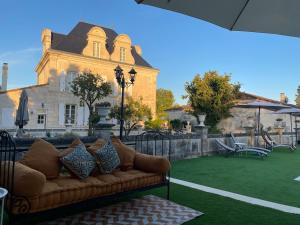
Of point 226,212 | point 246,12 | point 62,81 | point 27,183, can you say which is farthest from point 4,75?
point 246,12

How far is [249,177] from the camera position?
6672 mm

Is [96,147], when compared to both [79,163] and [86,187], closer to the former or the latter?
[79,163]

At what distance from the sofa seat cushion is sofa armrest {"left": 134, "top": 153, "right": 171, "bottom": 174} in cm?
11

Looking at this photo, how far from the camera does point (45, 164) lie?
3.53m

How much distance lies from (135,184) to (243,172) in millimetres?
4439

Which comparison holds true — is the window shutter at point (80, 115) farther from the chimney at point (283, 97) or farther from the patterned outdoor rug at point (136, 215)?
the chimney at point (283, 97)

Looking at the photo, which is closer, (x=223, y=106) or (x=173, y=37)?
(x=173, y=37)

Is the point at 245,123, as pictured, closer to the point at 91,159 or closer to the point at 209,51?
the point at 209,51

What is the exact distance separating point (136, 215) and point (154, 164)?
3.00 ft

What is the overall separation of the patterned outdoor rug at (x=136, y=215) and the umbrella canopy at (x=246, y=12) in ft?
8.79

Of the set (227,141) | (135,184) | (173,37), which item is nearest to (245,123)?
(173,37)

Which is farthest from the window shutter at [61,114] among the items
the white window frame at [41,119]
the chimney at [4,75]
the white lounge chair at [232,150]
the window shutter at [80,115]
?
the white lounge chair at [232,150]

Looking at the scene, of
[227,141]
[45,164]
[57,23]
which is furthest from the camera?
[57,23]

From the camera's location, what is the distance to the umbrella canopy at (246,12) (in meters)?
2.50
